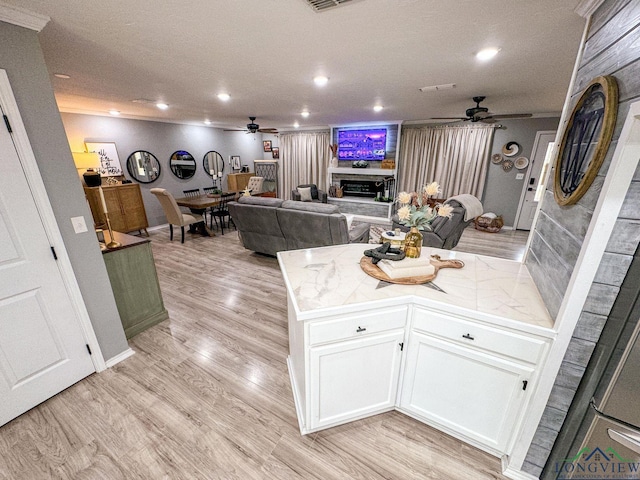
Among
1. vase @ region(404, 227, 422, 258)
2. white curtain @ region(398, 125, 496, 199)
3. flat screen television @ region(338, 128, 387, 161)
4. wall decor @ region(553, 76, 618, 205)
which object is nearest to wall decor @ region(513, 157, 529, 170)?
white curtain @ region(398, 125, 496, 199)

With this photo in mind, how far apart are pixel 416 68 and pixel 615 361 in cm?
251

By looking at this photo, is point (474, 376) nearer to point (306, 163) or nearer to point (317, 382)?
point (317, 382)

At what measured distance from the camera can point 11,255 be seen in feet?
4.88

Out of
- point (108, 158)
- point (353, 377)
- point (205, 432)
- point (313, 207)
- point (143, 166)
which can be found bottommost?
point (205, 432)

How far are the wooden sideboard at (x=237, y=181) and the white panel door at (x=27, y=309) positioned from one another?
6220 millimetres

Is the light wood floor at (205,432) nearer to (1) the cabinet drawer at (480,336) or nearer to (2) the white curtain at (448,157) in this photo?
(1) the cabinet drawer at (480,336)

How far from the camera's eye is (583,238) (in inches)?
39.7

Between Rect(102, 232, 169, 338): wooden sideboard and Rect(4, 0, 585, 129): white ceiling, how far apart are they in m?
1.58

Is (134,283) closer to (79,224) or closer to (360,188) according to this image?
(79,224)

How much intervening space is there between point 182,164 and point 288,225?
14.5 ft

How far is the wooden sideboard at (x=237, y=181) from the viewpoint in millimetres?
7488

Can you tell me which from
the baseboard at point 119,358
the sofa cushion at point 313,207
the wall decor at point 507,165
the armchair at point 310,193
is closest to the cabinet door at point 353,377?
the baseboard at point 119,358

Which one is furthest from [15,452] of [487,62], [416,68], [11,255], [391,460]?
[487,62]

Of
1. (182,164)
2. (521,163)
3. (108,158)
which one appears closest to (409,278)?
(521,163)
